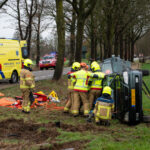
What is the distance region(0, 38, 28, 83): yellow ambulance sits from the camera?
55.0ft

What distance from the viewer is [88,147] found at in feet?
16.9

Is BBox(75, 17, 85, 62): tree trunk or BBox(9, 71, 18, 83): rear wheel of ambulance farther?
BBox(9, 71, 18, 83): rear wheel of ambulance

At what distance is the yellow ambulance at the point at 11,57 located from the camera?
1675 centimetres

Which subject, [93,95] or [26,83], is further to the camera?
[26,83]

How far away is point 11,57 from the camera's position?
17516mm

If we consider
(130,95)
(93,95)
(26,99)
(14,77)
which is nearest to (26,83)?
(26,99)

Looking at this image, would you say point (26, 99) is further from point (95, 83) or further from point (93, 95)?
point (95, 83)

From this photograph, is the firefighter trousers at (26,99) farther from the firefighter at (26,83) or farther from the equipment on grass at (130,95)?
the equipment on grass at (130,95)

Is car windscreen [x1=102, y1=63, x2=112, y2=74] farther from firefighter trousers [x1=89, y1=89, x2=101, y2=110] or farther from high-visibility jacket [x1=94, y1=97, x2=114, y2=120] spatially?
high-visibility jacket [x1=94, y1=97, x2=114, y2=120]

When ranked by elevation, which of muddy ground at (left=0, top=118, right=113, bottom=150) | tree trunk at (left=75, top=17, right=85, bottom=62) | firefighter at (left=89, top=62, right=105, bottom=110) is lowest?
muddy ground at (left=0, top=118, right=113, bottom=150)

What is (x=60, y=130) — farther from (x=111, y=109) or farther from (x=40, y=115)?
(x=40, y=115)

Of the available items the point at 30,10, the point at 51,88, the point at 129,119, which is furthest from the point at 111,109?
the point at 30,10

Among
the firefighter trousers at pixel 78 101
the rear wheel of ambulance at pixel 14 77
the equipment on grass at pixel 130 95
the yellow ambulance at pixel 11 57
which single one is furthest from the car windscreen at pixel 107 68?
the rear wheel of ambulance at pixel 14 77

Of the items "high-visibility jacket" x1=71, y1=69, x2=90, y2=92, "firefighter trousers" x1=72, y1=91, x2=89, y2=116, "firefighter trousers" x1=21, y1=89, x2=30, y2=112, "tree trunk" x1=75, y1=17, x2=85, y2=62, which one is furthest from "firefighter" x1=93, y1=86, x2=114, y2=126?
"tree trunk" x1=75, y1=17, x2=85, y2=62
